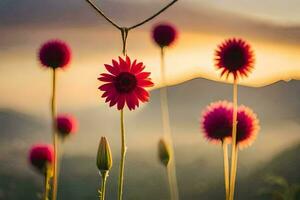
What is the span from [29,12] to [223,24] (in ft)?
0.94

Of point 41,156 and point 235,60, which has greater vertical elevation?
point 235,60

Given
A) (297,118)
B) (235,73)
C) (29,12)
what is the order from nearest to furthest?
(235,73), (29,12), (297,118)

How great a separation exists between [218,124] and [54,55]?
221mm

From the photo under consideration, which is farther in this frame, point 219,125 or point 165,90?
point 165,90

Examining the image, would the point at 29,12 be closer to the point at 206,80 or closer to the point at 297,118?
the point at 206,80

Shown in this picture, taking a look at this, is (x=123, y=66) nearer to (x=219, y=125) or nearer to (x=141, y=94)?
(x=141, y=94)

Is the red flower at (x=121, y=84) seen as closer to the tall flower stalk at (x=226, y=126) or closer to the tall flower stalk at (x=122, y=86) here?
the tall flower stalk at (x=122, y=86)

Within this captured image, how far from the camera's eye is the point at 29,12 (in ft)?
2.51

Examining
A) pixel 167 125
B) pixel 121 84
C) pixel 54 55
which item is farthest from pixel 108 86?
pixel 167 125

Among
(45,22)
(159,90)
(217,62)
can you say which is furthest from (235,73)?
(45,22)

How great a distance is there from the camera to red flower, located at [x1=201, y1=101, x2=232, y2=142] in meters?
0.65

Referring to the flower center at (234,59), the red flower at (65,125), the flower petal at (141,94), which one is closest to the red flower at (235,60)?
the flower center at (234,59)

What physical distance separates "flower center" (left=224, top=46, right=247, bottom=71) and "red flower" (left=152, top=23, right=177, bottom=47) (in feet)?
0.52

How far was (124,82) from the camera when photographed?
1.94 ft
